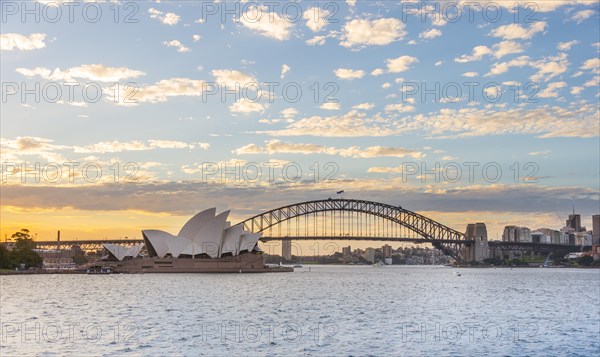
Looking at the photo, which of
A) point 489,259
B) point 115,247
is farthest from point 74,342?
point 489,259

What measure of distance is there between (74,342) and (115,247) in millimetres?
101808

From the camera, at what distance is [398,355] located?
83.0 feet

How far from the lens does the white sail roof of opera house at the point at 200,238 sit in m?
113

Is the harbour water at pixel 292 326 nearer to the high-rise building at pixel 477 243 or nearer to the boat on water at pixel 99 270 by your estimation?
the boat on water at pixel 99 270

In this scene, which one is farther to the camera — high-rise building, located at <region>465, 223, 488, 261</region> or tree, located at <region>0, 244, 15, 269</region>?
high-rise building, located at <region>465, 223, 488, 261</region>

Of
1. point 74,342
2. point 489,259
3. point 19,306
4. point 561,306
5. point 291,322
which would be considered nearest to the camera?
point 74,342

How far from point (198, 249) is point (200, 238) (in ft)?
6.64

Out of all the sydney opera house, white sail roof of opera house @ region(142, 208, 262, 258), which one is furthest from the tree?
white sail roof of opera house @ region(142, 208, 262, 258)

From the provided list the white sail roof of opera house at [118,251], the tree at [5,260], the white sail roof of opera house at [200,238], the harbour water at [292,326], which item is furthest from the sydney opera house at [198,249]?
the harbour water at [292,326]

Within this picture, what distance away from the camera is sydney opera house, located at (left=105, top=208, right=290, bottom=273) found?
114m

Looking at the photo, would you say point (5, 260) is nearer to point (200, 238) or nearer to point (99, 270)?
point (99, 270)

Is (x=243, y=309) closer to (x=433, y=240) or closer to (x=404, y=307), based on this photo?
(x=404, y=307)

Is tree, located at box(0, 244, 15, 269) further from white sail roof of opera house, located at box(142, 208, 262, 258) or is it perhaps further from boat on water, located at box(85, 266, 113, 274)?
white sail roof of opera house, located at box(142, 208, 262, 258)

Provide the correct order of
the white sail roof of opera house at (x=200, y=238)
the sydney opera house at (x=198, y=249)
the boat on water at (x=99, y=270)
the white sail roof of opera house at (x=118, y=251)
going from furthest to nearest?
the white sail roof of opera house at (x=118, y=251)
the boat on water at (x=99, y=270)
the sydney opera house at (x=198, y=249)
the white sail roof of opera house at (x=200, y=238)
